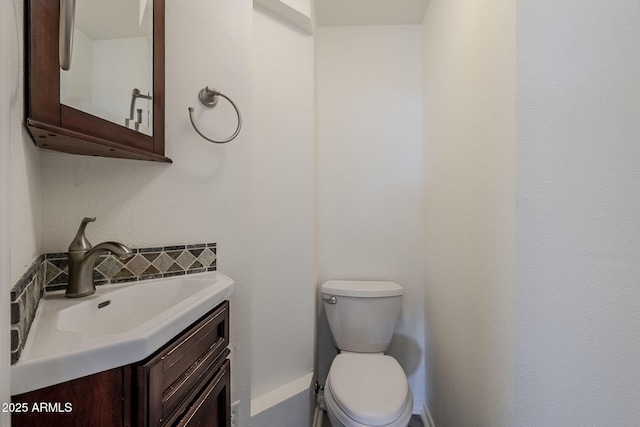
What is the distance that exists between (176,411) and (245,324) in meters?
0.49

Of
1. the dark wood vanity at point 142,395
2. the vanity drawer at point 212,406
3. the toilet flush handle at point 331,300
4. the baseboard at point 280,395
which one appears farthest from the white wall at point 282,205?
the dark wood vanity at point 142,395

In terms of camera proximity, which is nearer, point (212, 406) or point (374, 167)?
point (212, 406)

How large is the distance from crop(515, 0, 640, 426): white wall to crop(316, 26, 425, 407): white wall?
100 cm

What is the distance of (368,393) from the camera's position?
111cm

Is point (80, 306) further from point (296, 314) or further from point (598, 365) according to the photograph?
point (598, 365)

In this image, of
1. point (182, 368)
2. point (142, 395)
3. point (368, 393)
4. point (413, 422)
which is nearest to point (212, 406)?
point (182, 368)

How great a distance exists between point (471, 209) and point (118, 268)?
48.6 inches

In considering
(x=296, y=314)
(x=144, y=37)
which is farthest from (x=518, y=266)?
(x=144, y=37)

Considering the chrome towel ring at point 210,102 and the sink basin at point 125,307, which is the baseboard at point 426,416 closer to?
the sink basin at point 125,307

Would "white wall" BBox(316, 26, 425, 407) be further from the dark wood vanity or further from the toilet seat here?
the dark wood vanity

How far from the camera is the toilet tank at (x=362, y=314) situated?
1.51 m

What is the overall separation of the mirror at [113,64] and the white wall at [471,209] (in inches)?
43.4

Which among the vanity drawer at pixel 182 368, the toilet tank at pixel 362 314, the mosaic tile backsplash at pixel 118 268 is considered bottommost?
the toilet tank at pixel 362 314

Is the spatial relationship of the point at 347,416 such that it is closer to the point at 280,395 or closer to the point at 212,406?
the point at 280,395
